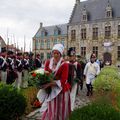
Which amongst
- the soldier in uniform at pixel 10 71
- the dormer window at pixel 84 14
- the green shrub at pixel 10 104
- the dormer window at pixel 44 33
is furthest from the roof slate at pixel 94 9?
the green shrub at pixel 10 104

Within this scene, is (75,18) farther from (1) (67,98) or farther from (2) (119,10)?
(1) (67,98)

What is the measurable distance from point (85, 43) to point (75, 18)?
4964 millimetres

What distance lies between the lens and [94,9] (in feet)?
177

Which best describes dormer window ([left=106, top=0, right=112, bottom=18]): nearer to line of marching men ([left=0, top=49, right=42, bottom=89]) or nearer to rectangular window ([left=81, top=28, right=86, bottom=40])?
rectangular window ([left=81, top=28, right=86, bottom=40])

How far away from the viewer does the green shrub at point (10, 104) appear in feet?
23.5

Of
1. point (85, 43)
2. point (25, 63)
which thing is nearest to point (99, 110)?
point (25, 63)

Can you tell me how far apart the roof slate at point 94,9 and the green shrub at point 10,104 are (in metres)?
44.2

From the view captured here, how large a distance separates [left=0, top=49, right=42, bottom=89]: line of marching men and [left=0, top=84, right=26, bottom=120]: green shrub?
357 centimetres

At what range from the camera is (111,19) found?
5062 centimetres

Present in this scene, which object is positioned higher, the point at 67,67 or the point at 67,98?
the point at 67,67

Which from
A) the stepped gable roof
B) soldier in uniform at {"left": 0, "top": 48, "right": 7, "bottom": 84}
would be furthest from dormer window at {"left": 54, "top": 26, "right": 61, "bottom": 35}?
soldier in uniform at {"left": 0, "top": 48, "right": 7, "bottom": 84}

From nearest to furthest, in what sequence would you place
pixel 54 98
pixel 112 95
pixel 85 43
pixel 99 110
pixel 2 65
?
1. pixel 99 110
2. pixel 54 98
3. pixel 112 95
4. pixel 2 65
5. pixel 85 43

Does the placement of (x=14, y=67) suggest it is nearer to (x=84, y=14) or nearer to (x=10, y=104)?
(x=10, y=104)

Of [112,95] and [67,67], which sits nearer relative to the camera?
[67,67]
